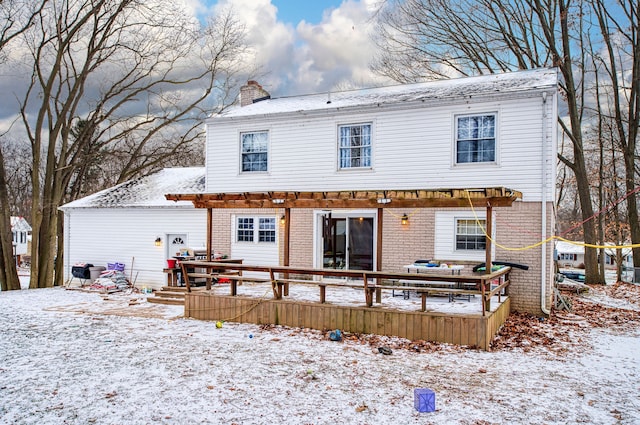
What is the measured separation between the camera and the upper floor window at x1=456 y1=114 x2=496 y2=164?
12148 millimetres

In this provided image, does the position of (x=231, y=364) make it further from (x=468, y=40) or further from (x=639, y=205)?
(x=639, y=205)

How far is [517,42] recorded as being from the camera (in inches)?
878

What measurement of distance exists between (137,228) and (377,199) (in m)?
10.7

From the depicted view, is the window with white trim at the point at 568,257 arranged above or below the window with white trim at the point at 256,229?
below

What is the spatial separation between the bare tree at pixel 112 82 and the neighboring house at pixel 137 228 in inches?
76.8

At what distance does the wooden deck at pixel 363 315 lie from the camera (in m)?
8.66

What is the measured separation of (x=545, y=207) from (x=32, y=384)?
437 inches

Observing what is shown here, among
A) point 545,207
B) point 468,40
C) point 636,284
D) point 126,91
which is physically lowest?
point 636,284

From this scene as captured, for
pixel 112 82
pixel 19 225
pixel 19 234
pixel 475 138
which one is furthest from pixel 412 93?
pixel 19 234

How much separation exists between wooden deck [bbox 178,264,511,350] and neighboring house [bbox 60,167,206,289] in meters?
5.52

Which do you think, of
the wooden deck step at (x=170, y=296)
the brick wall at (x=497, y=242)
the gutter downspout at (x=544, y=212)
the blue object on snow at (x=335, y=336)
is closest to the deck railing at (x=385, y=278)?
the brick wall at (x=497, y=242)

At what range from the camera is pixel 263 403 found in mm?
5812

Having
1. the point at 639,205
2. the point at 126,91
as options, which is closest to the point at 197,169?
the point at 126,91

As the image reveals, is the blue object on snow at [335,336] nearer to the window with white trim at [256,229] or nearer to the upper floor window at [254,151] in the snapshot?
the window with white trim at [256,229]
